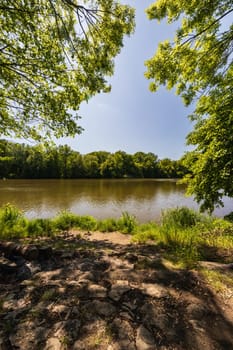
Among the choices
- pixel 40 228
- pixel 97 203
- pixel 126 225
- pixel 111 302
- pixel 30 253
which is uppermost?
pixel 111 302

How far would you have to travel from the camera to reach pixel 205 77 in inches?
179

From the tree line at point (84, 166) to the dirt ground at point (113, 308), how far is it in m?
36.2

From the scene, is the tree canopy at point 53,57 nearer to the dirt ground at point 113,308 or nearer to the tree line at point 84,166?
the dirt ground at point 113,308

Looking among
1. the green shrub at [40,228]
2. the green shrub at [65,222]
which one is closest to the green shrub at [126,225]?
the green shrub at [65,222]

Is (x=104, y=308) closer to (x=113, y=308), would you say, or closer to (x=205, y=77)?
(x=113, y=308)

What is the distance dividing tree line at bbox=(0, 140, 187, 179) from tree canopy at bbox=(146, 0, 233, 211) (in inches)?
1323

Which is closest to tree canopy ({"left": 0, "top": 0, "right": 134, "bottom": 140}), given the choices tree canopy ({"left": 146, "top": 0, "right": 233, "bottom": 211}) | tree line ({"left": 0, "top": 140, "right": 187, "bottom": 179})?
tree canopy ({"left": 146, "top": 0, "right": 233, "bottom": 211})

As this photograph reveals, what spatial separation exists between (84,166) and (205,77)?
57.5 meters

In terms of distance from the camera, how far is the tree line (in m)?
51.3

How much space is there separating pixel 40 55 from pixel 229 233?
6543 mm

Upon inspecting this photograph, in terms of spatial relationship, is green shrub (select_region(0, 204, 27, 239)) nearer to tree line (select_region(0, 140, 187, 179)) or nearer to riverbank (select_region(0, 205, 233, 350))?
riverbank (select_region(0, 205, 233, 350))

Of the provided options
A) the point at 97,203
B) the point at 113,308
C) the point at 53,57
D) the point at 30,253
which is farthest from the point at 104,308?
the point at 97,203

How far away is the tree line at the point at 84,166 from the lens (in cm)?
5129

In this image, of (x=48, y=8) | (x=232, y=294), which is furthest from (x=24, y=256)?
(x=48, y=8)
